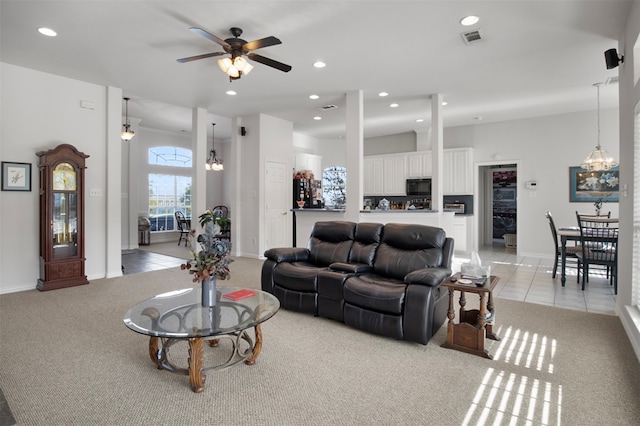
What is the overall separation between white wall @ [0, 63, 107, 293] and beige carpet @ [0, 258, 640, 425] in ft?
5.11

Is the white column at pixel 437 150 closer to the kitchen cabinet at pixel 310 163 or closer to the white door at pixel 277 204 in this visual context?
the white door at pixel 277 204

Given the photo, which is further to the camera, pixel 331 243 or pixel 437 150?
pixel 437 150

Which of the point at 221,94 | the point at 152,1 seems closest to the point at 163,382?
the point at 152,1

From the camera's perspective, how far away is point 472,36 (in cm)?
374

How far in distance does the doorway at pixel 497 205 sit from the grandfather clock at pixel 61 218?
28.9 feet

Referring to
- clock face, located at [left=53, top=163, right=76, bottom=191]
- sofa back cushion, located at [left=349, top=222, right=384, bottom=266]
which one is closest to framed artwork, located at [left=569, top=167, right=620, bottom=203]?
sofa back cushion, located at [left=349, top=222, right=384, bottom=266]

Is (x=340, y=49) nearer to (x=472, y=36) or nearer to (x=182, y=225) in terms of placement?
(x=472, y=36)

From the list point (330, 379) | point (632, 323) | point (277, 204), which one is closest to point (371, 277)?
point (330, 379)

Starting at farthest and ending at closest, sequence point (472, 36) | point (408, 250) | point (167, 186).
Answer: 1. point (167, 186)
2. point (472, 36)
3. point (408, 250)

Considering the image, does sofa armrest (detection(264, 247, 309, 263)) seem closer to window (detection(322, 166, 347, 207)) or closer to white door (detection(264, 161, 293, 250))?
white door (detection(264, 161, 293, 250))

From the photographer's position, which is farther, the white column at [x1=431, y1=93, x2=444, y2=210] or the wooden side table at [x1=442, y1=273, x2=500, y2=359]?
the white column at [x1=431, y1=93, x2=444, y2=210]

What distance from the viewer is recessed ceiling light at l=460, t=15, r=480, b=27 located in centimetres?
337

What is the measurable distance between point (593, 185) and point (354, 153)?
491 cm

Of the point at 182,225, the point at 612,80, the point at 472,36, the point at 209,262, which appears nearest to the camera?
the point at 209,262
